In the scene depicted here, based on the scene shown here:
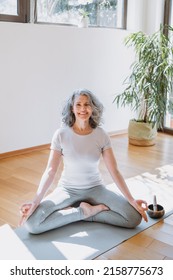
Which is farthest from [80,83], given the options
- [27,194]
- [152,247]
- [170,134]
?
[152,247]

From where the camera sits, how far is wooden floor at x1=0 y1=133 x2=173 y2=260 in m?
1.92

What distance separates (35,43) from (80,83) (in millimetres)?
732

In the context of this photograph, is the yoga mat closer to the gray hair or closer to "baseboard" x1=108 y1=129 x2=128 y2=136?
the gray hair

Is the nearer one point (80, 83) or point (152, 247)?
point (152, 247)

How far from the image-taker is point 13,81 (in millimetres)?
3393

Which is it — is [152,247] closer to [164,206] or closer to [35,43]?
[164,206]

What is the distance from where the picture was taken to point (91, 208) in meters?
2.13

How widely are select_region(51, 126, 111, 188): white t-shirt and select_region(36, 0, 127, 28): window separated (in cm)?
187

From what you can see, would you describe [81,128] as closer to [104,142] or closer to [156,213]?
[104,142]

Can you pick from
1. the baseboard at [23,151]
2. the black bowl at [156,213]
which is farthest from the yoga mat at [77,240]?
the baseboard at [23,151]

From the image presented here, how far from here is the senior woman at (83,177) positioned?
2064 mm

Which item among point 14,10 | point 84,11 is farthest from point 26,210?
point 84,11

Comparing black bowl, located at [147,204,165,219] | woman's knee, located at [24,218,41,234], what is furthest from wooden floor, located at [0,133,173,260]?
woman's knee, located at [24,218,41,234]

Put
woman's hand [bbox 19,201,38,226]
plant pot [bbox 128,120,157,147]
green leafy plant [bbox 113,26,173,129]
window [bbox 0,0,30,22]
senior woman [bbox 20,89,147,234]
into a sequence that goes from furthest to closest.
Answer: plant pot [bbox 128,120,157,147] < green leafy plant [bbox 113,26,173,129] < window [bbox 0,0,30,22] < senior woman [bbox 20,89,147,234] < woman's hand [bbox 19,201,38,226]
